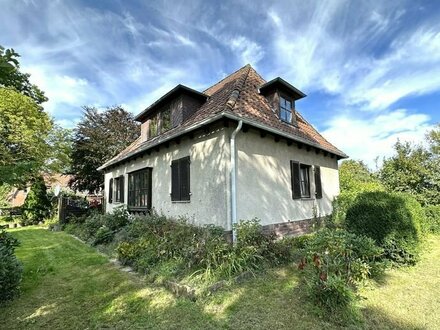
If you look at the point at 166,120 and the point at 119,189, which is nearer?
the point at 166,120

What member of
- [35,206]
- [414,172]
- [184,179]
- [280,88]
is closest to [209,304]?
[184,179]

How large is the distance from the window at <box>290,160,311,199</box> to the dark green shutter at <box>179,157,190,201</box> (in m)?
3.51

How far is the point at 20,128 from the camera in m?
14.7

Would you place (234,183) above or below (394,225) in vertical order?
above

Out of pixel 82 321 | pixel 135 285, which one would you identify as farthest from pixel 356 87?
pixel 82 321

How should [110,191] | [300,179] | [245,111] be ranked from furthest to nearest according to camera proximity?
[110,191], [300,179], [245,111]

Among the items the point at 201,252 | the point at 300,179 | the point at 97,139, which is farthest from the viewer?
the point at 97,139

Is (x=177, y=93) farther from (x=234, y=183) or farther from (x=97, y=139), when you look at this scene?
(x=97, y=139)

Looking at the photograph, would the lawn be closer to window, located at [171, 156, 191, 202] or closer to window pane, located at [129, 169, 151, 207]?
window, located at [171, 156, 191, 202]

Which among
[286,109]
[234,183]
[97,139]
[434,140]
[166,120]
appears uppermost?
[97,139]

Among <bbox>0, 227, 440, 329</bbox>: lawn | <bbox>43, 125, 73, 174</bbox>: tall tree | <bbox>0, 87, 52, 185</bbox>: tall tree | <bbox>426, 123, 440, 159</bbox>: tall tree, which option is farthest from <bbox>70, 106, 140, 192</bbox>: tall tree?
<bbox>426, 123, 440, 159</bbox>: tall tree

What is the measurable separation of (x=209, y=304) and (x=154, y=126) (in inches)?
320

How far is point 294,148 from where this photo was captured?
8.92 m

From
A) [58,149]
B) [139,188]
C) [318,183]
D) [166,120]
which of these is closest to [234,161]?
[166,120]
